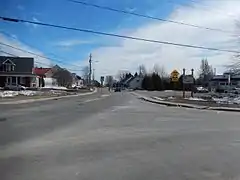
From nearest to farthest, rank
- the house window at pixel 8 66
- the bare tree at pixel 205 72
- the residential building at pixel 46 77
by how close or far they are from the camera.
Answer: the house window at pixel 8 66, the residential building at pixel 46 77, the bare tree at pixel 205 72

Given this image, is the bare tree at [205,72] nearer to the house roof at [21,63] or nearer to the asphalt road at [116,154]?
the house roof at [21,63]

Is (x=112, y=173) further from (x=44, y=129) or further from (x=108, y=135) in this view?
(x=44, y=129)

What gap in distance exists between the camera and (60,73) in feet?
395

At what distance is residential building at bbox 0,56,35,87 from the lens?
88.9 m

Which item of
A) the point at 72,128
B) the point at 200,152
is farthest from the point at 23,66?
the point at 200,152

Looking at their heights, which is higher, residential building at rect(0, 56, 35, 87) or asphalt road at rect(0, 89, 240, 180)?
residential building at rect(0, 56, 35, 87)

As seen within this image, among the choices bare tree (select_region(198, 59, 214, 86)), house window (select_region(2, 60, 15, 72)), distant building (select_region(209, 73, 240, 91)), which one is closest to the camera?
distant building (select_region(209, 73, 240, 91))

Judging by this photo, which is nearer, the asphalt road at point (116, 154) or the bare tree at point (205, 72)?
the asphalt road at point (116, 154)

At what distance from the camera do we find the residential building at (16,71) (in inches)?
3501

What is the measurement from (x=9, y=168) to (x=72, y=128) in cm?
716

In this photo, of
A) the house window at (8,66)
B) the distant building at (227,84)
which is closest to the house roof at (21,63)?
the house window at (8,66)

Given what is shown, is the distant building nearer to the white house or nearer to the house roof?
→ the white house

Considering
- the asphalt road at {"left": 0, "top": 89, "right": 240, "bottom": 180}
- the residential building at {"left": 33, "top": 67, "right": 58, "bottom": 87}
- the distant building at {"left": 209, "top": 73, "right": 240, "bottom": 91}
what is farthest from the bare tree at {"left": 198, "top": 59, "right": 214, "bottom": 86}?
the asphalt road at {"left": 0, "top": 89, "right": 240, "bottom": 180}

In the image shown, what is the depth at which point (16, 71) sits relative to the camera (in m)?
89.8
